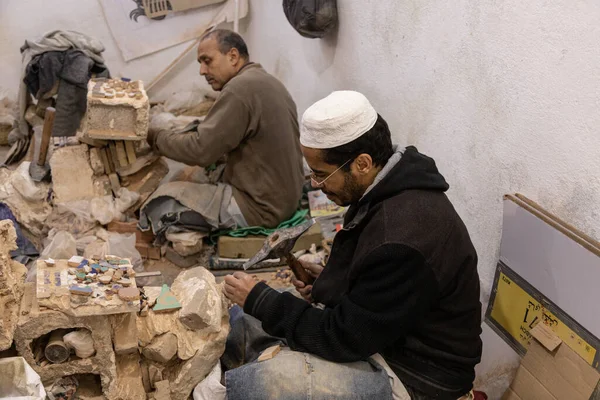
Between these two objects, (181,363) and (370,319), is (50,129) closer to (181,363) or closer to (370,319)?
(181,363)

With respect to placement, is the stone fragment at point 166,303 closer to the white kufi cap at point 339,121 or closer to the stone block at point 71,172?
the white kufi cap at point 339,121

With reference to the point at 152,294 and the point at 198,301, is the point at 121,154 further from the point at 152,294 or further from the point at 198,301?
the point at 198,301

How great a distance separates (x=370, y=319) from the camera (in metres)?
2.04

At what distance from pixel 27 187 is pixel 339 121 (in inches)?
113

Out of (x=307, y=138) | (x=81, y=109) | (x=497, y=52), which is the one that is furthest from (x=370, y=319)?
(x=81, y=109)

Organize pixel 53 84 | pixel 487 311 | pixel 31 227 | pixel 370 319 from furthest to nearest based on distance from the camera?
pixel 53 84 → pixel 31 227 → pixel 487 311 → pixel 370 319

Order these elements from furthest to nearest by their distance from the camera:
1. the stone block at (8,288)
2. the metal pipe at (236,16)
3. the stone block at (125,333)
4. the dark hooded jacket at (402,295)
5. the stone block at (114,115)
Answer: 1. the metal pipe at (236,16)
2. the stone block at (114,115)
3. the stone block at (125,333)
4. the stone block at (8,288)
5. the dark hooded jacket at (402,295)

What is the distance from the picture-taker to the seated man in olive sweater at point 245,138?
3.85 metres

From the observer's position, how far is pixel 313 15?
14.5ft

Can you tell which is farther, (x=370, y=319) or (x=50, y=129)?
(x=50, y=129)

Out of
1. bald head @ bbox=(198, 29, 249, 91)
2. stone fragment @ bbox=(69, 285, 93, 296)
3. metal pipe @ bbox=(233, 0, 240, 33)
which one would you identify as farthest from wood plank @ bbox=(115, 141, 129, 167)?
metal pipe @ bbox=(233, 0, 240, 33)

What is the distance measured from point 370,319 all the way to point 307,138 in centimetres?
73

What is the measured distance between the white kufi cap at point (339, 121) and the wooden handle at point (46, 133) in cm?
257

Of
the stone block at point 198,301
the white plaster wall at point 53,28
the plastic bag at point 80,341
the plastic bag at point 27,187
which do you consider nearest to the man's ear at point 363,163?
the stone block at point 198,301
